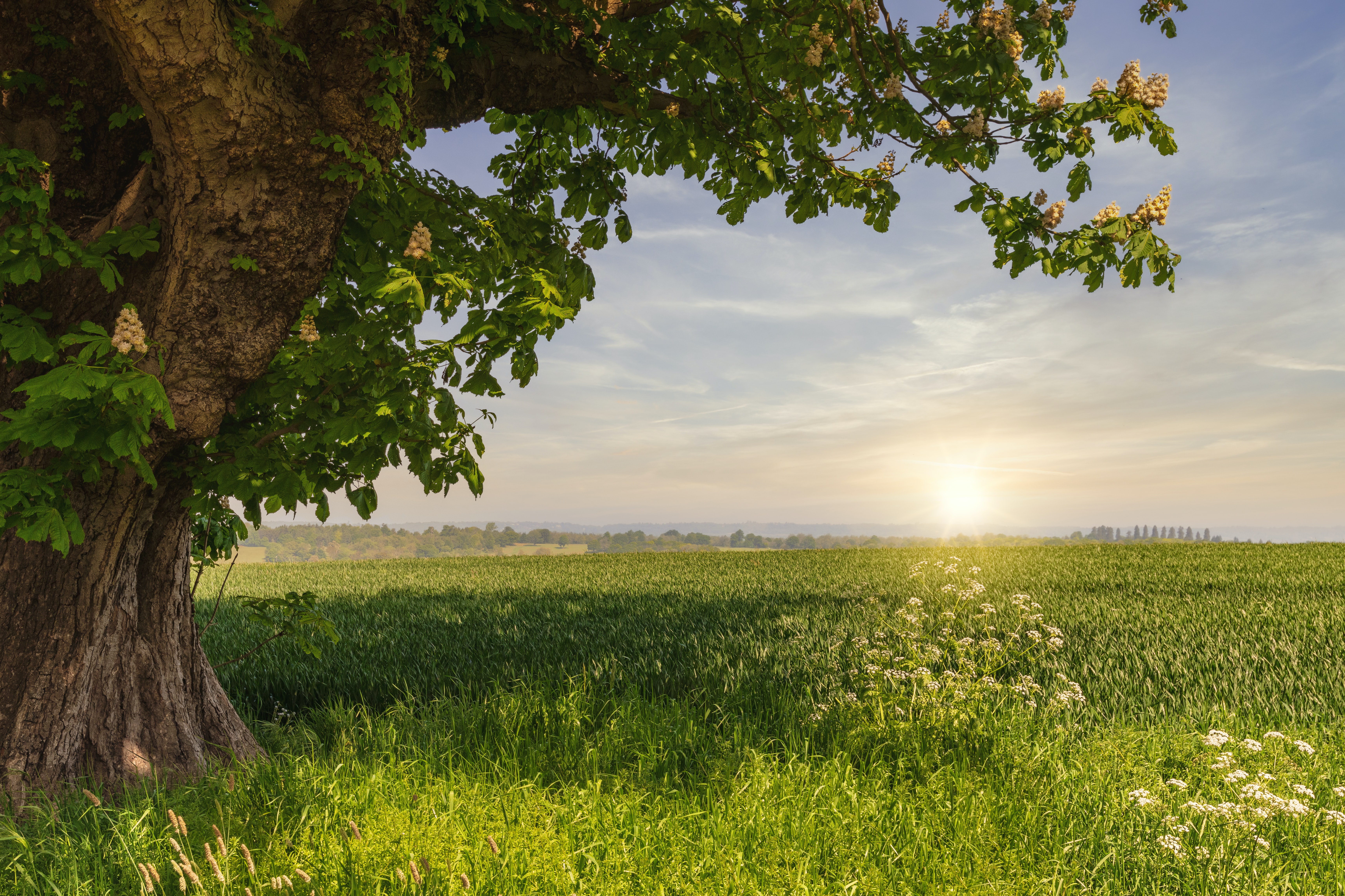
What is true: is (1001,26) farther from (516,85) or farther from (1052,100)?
(516,85)

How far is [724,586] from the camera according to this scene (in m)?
13.5

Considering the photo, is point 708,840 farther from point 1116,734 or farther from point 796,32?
point 796,32

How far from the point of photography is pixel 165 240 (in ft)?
11.5

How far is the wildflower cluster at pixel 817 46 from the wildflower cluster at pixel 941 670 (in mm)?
4177

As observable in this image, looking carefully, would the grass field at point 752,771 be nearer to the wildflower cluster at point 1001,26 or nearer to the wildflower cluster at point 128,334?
the wildflower cluster at point 128,334

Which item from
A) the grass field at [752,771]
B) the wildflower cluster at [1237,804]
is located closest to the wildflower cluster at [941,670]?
the grass field at [752,771]

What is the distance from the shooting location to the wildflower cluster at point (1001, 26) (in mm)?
3816

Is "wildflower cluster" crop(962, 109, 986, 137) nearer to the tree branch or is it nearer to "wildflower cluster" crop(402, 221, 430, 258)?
Answer: the tree branch

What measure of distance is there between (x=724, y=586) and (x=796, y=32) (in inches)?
427

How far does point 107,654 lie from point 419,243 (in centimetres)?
319

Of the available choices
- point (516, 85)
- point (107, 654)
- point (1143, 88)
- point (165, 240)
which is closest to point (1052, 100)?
point (1143, 88)

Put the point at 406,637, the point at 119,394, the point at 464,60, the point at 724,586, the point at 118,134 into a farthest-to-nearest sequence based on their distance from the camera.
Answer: the point at 724,586, the point at 406,637, the point at 464,60, the point at 118,134, the point at 119,394

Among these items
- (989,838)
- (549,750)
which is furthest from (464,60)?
(989,838)

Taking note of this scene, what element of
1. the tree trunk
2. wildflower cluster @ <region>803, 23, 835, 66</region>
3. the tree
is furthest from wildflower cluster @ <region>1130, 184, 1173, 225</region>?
the tree trunk
